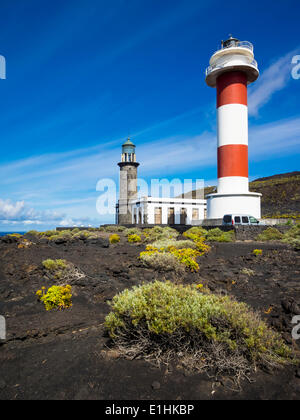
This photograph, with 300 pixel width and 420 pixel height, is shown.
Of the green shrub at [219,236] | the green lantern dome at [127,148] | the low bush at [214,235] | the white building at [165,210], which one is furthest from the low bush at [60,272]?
the green lantern dome at [127,148]

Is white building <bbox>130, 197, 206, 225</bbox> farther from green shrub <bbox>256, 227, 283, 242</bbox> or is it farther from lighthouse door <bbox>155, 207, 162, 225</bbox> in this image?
green shrub <bbox>256, 227, 283, 242</bbox>

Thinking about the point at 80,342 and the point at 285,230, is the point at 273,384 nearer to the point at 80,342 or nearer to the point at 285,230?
the point at 80,342

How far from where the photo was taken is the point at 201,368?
3.36 meters

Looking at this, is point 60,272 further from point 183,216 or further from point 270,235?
point 183,216

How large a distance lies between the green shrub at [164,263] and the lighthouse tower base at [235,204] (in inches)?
427

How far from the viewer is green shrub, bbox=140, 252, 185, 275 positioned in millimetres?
8391

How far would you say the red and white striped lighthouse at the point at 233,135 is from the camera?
60.4 feet

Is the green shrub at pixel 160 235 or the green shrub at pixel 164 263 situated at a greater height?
the green shrub at pixel 160 235

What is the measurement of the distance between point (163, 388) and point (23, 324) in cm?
307

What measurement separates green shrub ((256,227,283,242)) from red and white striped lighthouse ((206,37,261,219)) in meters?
2.02

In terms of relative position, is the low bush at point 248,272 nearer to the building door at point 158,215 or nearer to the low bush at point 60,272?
the low bush at point 60,272

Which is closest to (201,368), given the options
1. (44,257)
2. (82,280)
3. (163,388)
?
(163,388)

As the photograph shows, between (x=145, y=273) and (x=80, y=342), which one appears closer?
(x=80, y=342)
